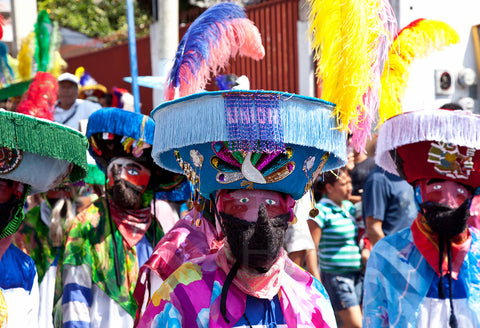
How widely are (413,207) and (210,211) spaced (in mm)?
2490

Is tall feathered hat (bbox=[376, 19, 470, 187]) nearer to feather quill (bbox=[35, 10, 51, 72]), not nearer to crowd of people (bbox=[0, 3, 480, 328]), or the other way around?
crowd of people (bbox=[0, 3, 480, 328])

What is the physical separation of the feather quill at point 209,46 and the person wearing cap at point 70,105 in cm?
477

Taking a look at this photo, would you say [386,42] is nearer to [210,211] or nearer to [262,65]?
[210,211]

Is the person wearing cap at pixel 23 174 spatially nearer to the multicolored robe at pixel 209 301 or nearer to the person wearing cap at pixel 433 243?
the multicolored robe at pixel 209 301

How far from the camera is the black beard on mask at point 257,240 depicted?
2.74 meters

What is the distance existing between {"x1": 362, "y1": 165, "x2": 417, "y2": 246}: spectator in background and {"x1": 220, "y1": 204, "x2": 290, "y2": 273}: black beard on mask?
3.08 m

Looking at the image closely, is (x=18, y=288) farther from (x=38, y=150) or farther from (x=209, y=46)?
(x=209, y=46)

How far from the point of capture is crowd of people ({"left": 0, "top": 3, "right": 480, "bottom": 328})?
9.12 ft

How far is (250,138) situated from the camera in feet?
8.83

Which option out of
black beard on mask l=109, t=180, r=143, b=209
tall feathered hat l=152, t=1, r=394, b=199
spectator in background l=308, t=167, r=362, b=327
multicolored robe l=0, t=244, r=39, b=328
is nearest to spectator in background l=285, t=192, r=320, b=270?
spectator in background l=308, t=167, r=362, b=327

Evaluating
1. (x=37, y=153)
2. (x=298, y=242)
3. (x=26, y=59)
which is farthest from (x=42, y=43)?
(x=37, y=153)

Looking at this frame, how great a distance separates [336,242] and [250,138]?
3391 millimetres

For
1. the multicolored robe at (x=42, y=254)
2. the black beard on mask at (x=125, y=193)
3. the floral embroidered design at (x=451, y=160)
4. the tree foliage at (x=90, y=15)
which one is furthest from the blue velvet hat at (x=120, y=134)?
the tree foliage at (x=90, y=15)

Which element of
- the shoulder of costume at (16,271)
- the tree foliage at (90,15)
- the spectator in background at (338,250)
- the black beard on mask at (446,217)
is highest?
the tree foliage at (90,15)
